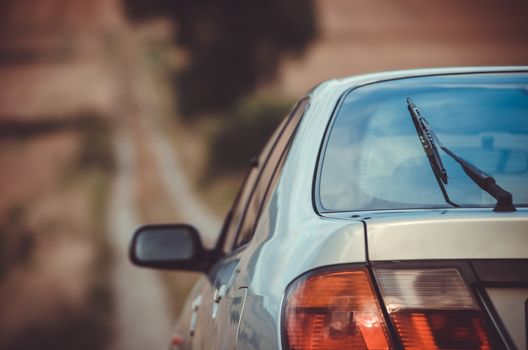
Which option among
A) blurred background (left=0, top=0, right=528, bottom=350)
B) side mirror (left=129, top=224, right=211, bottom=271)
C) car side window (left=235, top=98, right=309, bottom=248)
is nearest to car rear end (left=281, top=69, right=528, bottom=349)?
car side window (left=235, top=98, right=309, bottom=248)

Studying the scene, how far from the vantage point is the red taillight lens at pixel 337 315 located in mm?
1901

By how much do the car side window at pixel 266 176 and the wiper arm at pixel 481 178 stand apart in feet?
1.43

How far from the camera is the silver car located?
1.86 metres

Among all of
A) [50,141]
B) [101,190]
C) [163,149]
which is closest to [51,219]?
[101,190]

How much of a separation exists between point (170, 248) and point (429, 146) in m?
1.47

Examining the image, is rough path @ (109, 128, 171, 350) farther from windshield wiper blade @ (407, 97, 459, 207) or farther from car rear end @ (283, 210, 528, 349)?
car rear end @ (283, 210, 528, 349)

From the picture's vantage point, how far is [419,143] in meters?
2.57

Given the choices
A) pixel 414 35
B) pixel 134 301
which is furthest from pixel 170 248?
pixel 414 35

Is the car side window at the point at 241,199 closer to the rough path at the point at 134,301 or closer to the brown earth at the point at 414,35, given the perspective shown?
the rough path at the point at 134,301

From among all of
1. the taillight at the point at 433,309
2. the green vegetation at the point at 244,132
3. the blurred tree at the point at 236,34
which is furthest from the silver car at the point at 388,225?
the blurred tree at the point at 236,34

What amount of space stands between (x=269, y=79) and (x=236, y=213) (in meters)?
36.4

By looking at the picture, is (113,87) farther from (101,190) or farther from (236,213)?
(236,213)

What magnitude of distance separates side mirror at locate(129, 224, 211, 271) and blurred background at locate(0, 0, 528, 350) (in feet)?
19.3

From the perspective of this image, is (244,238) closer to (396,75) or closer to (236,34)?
(396,75)
